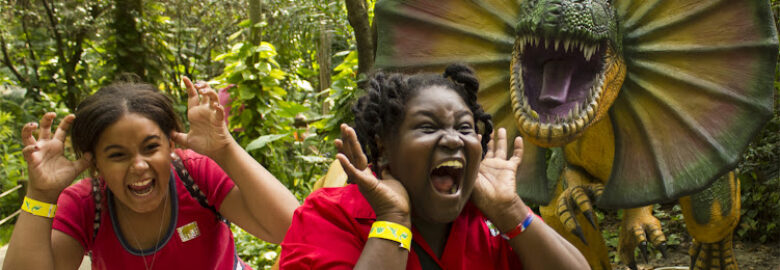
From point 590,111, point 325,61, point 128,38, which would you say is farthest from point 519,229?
point 325,61

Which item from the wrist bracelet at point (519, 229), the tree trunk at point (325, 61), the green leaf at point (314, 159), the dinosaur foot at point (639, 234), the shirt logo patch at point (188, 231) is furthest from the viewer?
the tree trunk at point (325, 61)

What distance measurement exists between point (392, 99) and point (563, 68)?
1.13 m

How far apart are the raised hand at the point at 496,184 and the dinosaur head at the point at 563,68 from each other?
0.76m

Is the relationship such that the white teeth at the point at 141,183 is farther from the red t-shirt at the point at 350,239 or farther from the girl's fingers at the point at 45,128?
the red t-shirt at the point at 350,239

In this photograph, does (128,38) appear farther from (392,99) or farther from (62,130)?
(392,99)

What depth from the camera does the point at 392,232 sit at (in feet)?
4.28

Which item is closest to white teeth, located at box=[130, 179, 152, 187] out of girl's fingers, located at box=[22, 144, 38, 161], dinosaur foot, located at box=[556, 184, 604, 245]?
girl's fingers, located at box=[22, 144, 38, 161]

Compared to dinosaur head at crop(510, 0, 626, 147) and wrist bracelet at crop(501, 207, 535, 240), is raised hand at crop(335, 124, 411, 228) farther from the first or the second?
dinosaur head at crop(510, 0, 626, 147)

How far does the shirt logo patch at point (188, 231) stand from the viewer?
6.43ft

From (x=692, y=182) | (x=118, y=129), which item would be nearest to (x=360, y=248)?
(x=118, y=129)

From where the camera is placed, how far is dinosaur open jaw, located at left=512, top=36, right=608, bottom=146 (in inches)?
89.5

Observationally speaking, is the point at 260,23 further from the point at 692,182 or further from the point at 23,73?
the point at 23,73

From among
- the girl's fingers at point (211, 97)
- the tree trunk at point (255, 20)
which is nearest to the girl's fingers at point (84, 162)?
the girl's fingers at point (211, 97)

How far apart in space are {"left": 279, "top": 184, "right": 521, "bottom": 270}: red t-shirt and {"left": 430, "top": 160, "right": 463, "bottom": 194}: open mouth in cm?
12
